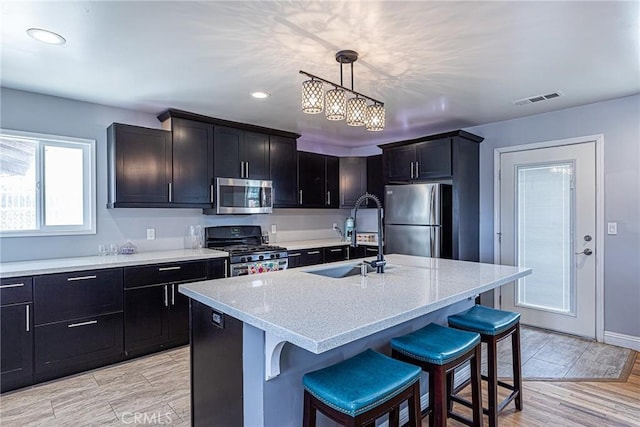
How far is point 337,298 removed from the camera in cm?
165

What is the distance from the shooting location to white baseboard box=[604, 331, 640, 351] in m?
3.35

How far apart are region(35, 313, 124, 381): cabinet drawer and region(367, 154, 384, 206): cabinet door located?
11.7 feet

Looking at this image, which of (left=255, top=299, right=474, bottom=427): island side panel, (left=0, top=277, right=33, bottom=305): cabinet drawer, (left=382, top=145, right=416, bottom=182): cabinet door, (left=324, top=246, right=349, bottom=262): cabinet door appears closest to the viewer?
(left=255, top=299, right=474, bottom=427): island side panel

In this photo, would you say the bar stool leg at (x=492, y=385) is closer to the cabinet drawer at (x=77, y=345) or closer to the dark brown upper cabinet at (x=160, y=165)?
the cabinet drawer at (x=77, y=345)

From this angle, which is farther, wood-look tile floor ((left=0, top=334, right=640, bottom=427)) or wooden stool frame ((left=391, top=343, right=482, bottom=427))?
wood-look tile floor ((left=0, top=334, right=640, bottom=427))

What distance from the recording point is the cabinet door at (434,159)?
415cm

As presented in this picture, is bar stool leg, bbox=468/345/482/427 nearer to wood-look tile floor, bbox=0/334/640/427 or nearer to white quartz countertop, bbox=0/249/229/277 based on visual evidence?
wood-look tile floor, bbox=0/334/640/427

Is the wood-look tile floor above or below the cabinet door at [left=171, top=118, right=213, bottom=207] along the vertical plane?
below

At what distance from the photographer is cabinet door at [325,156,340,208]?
17.1 ft

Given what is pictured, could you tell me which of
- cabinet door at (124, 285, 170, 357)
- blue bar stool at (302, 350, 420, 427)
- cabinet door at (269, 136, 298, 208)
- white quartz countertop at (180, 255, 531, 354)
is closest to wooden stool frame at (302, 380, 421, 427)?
blue bar stool at (302, 350, 420, 427)

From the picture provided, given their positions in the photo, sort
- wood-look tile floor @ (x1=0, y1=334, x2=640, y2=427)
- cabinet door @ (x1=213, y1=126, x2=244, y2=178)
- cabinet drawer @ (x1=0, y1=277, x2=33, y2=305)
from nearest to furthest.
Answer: wood-look tile floor @ (x1=0, y1=334, x2=640, y2=427), cabinet drawer @ (x1=0, y1=277, x2=33, y2=305), cabinet door @ (x1=213, y1=126, x2=244, y2=178)

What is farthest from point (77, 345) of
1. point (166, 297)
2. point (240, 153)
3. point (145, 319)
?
point (240, 153)

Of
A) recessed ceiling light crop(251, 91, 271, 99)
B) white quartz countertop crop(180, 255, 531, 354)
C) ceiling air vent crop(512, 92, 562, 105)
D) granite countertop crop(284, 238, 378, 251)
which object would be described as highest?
recessed ceiling light crop(251, 91, 271, 99)

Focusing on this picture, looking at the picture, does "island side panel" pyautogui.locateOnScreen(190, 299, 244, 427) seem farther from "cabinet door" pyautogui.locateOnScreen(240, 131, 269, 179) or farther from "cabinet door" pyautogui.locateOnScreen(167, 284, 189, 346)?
"cabinet door" pyautogui.locateOnScreen(240, 131, 269, 179)
